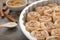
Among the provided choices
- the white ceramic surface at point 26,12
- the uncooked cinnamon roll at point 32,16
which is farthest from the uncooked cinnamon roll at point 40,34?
the uncooked cinnamon roll at point 32,16

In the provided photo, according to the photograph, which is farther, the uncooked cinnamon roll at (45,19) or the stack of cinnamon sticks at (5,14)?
the stack of cinnamon sticks at (5,14)

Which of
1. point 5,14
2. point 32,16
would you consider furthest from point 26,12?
point 5,14

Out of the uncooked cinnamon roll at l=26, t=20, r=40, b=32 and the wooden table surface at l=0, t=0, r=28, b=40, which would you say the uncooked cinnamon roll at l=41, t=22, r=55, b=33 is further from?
the wooden table surface at l=0, t=0, r=28, b=40

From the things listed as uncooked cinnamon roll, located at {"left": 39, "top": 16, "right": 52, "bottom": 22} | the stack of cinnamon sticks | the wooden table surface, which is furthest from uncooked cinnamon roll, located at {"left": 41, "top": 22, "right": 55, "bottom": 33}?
the stack of cinnamon sticks

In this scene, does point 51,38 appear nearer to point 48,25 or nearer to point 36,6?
point 48,25

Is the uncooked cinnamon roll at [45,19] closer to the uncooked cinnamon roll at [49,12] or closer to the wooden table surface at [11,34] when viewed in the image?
the uncooked cinnamon roll at [49,12]

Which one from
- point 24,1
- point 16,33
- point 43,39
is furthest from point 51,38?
point 24,1

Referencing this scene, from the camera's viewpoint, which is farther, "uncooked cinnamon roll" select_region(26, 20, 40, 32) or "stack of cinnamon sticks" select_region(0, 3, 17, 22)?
"stack of cinnamon sticks" select_region(0, 3, 17, 22)

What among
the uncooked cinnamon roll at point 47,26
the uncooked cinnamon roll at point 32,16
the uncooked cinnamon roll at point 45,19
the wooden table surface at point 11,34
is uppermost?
the uncooked cinnamon roll at point 32,16

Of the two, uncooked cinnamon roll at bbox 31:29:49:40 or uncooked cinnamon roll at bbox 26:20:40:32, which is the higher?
uncooked cinnamon roll at bbox 26:20:40:32

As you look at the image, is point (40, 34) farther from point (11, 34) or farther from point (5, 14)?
point (5, 14)
